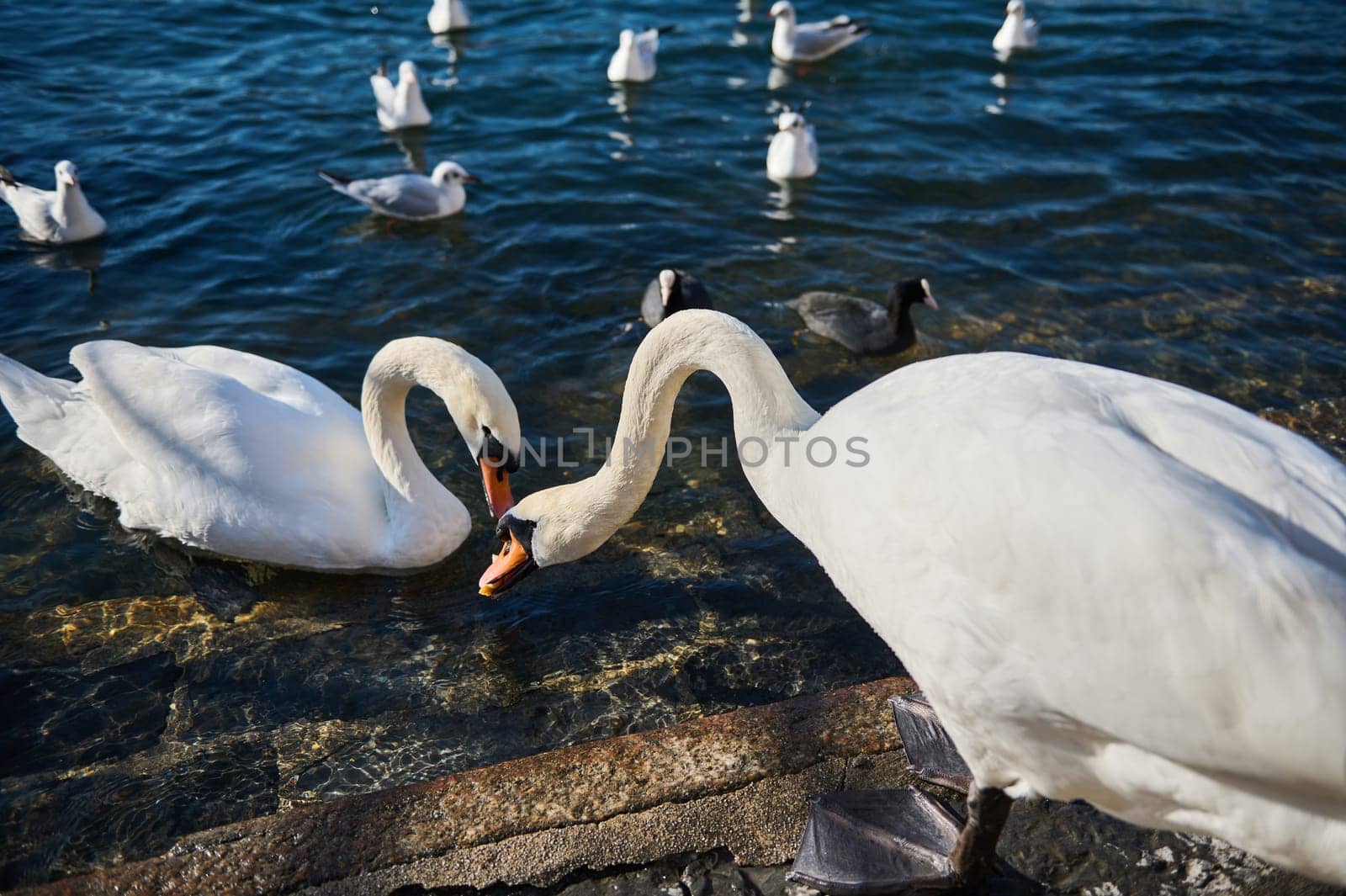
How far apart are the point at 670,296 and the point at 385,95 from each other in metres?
5.46

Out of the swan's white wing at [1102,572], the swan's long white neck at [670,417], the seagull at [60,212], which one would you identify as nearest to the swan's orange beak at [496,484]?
the swan's long white neck at [670,417]

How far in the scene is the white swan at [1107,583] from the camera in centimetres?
242

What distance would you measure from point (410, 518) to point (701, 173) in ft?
18.9

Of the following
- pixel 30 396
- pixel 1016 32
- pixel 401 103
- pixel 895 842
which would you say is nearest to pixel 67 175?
pixel 30 396

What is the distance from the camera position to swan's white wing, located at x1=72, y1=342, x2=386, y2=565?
17.3ft

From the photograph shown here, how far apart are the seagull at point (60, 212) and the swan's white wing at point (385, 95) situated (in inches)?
133

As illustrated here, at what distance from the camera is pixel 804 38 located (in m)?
12.6

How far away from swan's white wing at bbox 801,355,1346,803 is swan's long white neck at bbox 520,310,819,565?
38cm

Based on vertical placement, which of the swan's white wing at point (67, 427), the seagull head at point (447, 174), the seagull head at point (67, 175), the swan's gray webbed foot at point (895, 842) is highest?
the seagull head at point (67, 175)

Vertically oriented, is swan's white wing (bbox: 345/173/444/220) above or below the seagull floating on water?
above

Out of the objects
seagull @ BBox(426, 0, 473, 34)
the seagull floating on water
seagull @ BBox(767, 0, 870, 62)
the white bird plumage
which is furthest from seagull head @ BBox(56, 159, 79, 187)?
seagull @ BBox(767, 0, 870, 62)

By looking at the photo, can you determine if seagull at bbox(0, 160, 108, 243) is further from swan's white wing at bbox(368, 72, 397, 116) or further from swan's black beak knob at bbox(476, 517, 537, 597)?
swan's black beak knob at bbox(476, 517, 537, 597)

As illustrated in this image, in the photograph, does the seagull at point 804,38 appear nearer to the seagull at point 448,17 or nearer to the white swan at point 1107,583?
the seagull at point 448,17

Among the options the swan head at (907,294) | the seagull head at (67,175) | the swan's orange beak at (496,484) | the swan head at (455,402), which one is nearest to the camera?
the swan head at (455,402)
